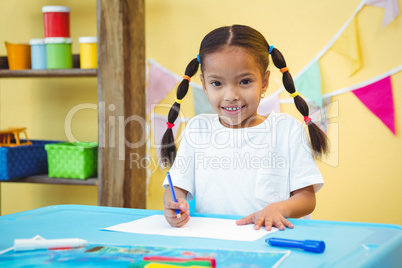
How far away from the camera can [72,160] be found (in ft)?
6.75

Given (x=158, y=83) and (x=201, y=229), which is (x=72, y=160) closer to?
(x=158, y=83)

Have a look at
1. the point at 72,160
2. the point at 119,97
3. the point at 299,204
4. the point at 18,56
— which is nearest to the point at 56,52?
the point at 18,56

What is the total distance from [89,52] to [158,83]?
0.41 meters

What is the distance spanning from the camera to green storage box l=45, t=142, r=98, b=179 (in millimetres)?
2039

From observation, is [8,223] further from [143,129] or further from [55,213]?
[143,129]

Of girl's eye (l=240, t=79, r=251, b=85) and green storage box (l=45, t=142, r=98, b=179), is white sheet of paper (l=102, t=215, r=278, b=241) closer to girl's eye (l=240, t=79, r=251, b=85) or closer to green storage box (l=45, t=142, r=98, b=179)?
girl's eye (l=240, t=79, r=251, b=85)

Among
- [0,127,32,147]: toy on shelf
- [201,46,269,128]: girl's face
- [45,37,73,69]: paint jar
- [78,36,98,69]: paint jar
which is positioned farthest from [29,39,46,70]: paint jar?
[201,46,269,128]: girl's face

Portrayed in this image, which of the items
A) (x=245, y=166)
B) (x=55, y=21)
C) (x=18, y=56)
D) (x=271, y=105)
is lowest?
(x=245, y=166)

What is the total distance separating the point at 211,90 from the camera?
1.23 metres

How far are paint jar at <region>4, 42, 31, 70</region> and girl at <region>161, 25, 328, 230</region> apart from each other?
3.73ft

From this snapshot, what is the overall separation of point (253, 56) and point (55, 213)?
23.9 inches

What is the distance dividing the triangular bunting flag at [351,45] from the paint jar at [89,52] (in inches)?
40.4

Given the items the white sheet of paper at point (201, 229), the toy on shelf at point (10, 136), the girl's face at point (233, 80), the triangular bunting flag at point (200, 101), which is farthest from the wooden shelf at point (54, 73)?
the white sheet of paper at point (201, 229)

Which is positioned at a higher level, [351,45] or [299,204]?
[351,45]
